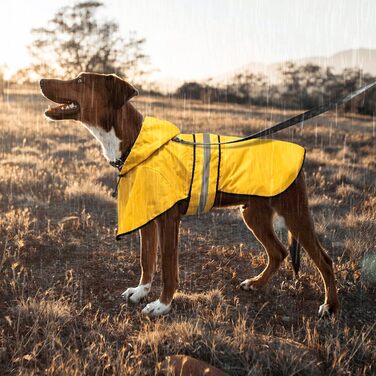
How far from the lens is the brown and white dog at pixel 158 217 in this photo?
3.79 m

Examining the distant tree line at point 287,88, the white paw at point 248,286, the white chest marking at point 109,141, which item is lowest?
the white paw at point 248,286

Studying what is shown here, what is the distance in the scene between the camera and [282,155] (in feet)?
13.0

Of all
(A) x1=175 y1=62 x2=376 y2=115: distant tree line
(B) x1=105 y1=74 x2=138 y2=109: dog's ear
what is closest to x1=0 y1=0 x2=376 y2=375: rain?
(B) x1=105 y1=74 x2=138 y2=109: dog's ear

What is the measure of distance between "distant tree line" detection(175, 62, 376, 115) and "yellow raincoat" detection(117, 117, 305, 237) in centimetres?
2241

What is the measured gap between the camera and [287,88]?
28422 millimetres

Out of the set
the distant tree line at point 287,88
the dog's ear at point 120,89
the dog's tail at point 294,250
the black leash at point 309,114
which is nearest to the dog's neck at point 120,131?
the dog's ear at point 120,89

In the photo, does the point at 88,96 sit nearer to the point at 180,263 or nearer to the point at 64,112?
the point at 64,112

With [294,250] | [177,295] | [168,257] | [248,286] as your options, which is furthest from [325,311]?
[168,257]

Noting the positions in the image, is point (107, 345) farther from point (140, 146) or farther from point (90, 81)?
point (90, 81)

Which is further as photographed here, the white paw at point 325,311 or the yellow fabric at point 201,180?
the white paw at point 325,311

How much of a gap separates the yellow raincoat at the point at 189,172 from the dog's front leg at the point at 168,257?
0.50ft

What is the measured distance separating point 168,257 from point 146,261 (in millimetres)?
457

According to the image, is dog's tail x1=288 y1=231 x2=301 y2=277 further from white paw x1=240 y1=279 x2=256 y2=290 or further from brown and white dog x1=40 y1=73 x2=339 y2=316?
white paw x1=240 y1=279 x2=256 y2=290

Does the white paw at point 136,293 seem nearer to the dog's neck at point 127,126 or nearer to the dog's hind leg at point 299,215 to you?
the dog's neck at point 127,126
